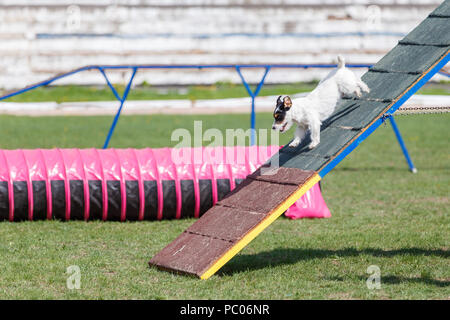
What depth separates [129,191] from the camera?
8.95 meters

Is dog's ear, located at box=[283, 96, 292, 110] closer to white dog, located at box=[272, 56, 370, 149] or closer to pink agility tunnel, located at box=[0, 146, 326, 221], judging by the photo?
white dog, located at box=[272, 56, 370, 149]

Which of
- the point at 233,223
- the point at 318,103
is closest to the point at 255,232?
the point at 233,223

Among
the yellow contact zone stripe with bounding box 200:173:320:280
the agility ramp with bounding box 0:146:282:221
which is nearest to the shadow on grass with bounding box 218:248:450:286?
the yellow contact zone stripe with bounding box 200:173:320:280

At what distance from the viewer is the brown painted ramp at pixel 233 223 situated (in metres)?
6.42

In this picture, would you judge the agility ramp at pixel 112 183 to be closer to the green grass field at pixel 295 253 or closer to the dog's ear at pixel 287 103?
the green grass field at pixel 295 253

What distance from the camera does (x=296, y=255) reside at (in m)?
7.48

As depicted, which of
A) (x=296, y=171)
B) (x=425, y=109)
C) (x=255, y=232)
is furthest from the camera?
(x=425, y=109)

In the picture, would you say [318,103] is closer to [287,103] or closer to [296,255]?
[287,103]

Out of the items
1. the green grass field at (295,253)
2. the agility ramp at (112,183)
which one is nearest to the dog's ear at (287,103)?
the green grass field at (295,253)

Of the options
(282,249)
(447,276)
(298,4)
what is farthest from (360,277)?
(298,4)

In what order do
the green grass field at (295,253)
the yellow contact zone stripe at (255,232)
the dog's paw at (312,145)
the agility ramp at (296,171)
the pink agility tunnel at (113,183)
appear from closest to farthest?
the green grass field at (295,253)
the yellow contact zone stripe at (255,232)
the agility ramp at (296,171)
the dog's paw at (312,145)
the pink agility tunnel at (113,183)

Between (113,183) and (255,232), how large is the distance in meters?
2.87
